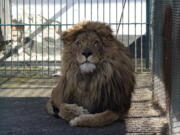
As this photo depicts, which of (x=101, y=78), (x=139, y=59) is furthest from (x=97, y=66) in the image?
(x=139, y=59)

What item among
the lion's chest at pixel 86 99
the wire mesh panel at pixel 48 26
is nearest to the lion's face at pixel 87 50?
the lion's chest at pixel 86 99

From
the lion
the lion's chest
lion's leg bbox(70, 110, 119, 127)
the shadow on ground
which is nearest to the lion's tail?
the shadow on ground

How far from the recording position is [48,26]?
30.0ft

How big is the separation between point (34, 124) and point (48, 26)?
464 cm

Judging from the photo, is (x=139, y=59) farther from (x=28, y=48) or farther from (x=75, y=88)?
(x=75, y=88)

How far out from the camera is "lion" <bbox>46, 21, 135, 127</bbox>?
4594mm

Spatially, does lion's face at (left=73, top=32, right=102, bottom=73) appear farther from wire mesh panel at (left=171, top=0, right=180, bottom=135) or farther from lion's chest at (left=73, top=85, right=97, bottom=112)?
wire mesh panel at (left=171, top=0, right=180, bottom=135)

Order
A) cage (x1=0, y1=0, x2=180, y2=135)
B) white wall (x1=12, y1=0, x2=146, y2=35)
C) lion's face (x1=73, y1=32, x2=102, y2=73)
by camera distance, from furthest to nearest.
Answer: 1. white wall (x1=12, y1=0, x2=146, y2=35)
2. lion's face (x1=73, y1=32, x2=102, y2=73)
3. cage (x1=0, y1=0, x2=180, y2=135)

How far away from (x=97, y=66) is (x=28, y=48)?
5.42 meters

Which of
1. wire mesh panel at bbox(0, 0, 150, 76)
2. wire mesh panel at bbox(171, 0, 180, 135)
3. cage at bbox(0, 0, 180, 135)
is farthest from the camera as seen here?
wire mesh panel at bbox(0, 0, 150, 76)

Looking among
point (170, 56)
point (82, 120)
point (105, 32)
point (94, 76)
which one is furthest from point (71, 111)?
point (170, 56)

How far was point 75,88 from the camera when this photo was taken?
4773mm

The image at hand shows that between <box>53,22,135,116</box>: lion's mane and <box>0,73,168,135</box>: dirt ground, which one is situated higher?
<box>53,22,135,116</box>: lion's mane

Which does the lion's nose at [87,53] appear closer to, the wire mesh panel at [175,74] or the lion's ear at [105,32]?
the lion's ear at [105,32]
